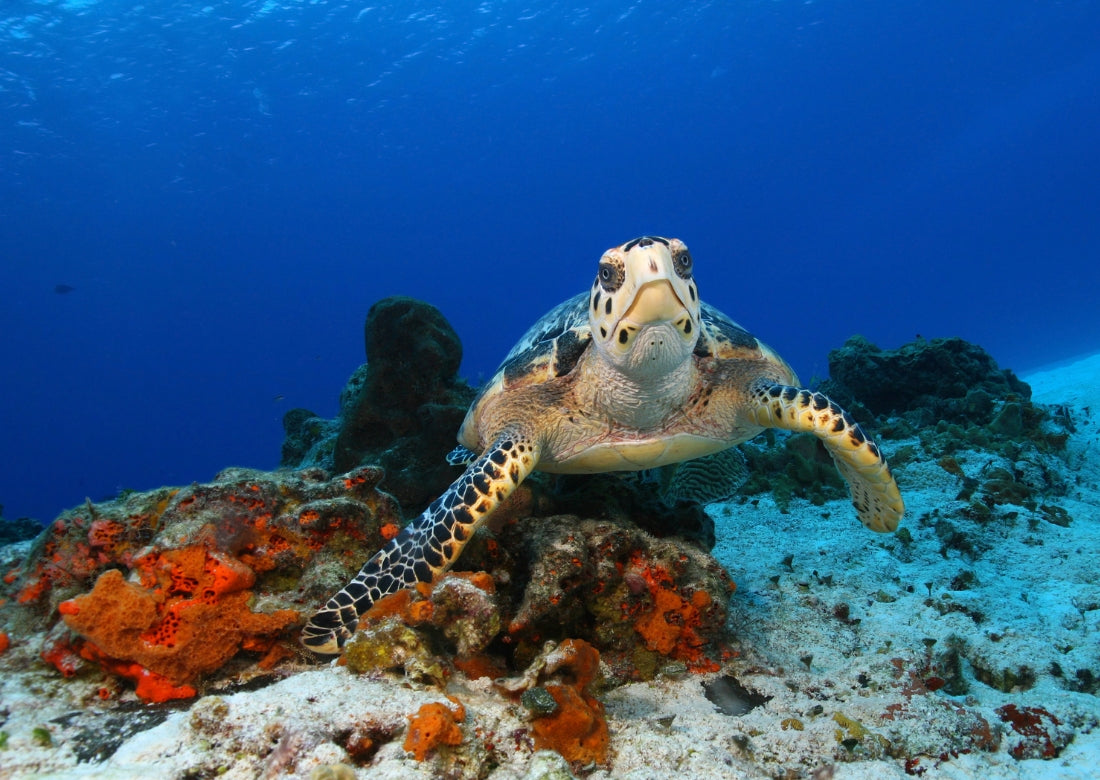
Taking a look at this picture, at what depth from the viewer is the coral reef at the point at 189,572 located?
83.8 inches

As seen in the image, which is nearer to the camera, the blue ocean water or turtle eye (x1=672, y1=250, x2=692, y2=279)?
turtle eye (x1=672, y1=250, x2=692, y2=279)

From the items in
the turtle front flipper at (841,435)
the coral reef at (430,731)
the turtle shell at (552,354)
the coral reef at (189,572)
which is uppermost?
the turtle shell at (552,354)

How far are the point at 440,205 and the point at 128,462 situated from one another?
82.1 m

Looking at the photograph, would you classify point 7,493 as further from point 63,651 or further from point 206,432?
point 63,651

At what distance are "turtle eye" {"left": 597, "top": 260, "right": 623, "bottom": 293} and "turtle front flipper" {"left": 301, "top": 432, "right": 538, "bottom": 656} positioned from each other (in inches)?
50.3

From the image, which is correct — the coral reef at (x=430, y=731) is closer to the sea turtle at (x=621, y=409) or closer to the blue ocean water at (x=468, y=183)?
the sea turtle at (x=621, y=409)

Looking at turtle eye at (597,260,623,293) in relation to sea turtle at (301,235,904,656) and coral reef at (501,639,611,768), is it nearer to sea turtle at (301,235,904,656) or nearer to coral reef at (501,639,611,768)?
sea turtle at (301,235,904,656)

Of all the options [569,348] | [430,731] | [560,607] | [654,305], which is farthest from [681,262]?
[430,731]

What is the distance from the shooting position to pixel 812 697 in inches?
106

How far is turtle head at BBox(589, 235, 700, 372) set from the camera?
2.94 m

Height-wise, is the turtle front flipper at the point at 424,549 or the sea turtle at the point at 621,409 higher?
the sea turtle at the point at 621,409

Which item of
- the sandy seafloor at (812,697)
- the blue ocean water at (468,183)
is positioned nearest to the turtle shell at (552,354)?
the sandy seafloor at (812,697)

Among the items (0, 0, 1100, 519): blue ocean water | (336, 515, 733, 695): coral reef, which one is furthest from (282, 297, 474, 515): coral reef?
(0, 0, 1100, 519): blue ocean water

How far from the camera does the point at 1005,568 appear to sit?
4219mm
